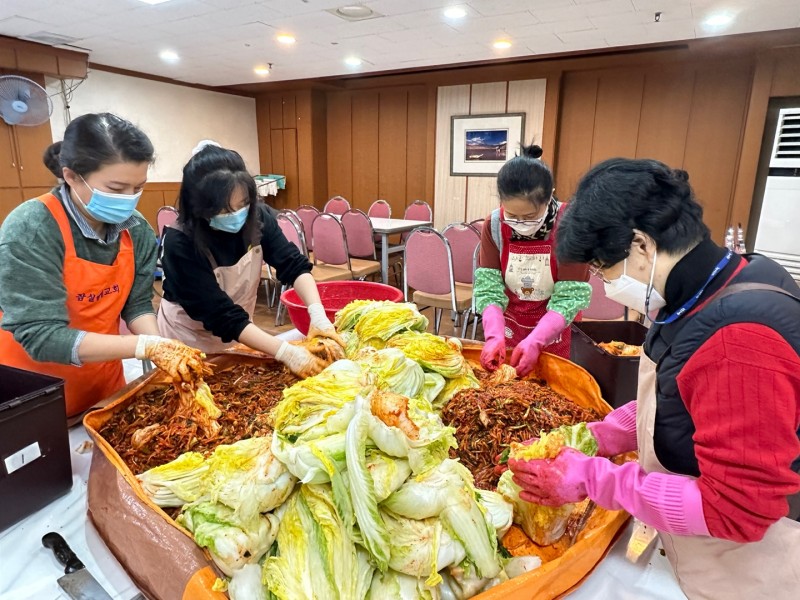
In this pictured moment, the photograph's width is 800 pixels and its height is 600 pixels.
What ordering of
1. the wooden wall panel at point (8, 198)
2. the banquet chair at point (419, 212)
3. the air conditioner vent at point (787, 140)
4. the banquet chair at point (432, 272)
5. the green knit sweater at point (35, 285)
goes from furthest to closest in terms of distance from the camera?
1. the banquet chair at point (419, 212)
2. the wooden wall panel at point (8, 198)
3. the air conditioner vent at point (787, 140)
4. the banquet chair at point (432, 272)
5. the green knit sweater at point (35, 285)

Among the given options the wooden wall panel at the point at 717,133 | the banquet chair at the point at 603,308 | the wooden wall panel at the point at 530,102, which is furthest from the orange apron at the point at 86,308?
the wooden wall panel at the point at 717,133

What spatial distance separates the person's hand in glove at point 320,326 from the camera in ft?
5.65

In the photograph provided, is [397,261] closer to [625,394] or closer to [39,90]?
[39,90]

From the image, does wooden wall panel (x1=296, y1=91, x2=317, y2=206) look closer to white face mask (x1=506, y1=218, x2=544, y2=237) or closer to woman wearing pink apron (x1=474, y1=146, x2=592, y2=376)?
woman wearing pink apron (x1=474, y1=146, x2=592, y2=376)

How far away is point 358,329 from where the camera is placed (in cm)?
171

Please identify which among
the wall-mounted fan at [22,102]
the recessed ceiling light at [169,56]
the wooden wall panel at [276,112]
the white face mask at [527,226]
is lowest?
the white face mask at [527,226]

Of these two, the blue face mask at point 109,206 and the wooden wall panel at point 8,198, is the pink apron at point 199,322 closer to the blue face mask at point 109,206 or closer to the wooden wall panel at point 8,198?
the blue face mask at point 109,206

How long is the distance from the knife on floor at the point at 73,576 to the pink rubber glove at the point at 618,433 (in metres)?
1.12

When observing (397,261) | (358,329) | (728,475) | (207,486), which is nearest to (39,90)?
(397,261)

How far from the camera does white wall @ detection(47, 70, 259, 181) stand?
750 centimetres

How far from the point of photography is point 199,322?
2057 mm

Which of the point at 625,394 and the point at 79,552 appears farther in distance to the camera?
the point at 625,394

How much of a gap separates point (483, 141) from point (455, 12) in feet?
11.4

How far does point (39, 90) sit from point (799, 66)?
31.0 ft
